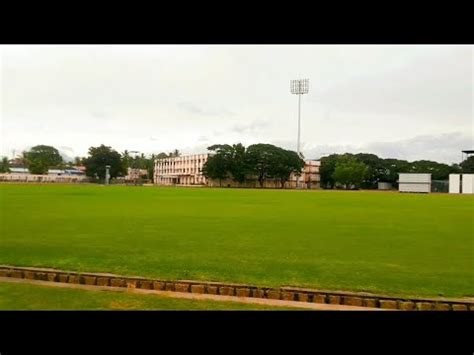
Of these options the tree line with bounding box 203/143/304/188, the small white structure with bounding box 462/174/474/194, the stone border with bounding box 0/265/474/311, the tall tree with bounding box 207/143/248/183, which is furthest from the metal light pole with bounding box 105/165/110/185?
the stone border with bounding box 0/265/474/311

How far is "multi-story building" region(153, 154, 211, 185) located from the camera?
8212cm

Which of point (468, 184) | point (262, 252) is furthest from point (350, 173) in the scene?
point (262, 252)

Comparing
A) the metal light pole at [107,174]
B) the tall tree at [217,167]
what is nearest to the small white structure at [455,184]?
the tall tree at [217,167]

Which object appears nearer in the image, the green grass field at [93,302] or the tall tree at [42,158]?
the green grass field at [93,302]

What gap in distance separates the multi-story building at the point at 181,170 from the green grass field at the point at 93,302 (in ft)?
234

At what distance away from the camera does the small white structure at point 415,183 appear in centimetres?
5856

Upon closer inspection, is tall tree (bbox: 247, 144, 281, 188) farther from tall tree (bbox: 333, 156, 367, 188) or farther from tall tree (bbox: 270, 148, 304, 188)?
tall tree (bbox: 333, 156, 367, 188)

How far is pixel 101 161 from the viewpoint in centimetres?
7719

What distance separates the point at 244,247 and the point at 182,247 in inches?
50.1

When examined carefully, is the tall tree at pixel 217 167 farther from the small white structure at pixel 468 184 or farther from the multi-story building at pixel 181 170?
Result: the small white structure at pixel 468 184

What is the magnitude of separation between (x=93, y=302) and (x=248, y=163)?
6852cm
